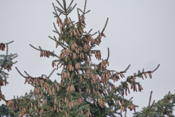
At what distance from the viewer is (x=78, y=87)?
9.77 metres

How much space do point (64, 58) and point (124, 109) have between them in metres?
2.75

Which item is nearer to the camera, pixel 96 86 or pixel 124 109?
pixel 124 109

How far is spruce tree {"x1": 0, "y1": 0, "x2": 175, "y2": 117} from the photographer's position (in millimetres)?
8203

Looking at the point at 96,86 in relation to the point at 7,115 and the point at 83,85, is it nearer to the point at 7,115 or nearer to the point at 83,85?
the point at 83,85

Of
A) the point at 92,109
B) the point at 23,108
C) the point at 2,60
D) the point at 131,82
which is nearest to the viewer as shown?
the point at 2,60

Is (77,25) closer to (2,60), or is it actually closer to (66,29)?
(66,29)

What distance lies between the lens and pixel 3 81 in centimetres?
846

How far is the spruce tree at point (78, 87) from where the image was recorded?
8203mm

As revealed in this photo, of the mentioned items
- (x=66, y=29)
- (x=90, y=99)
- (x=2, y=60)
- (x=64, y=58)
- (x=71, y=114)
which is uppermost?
(x=66, y=29)

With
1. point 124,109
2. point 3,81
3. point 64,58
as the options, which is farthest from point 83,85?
point 3,81

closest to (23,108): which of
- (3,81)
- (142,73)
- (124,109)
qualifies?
(3,81)

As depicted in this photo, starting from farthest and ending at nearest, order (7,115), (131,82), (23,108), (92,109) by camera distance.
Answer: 1. (7,115)
2. (92,109)
3. (131,82)
4. (23,108)

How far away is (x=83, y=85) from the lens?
966 centimetres

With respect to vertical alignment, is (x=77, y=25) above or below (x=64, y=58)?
above
